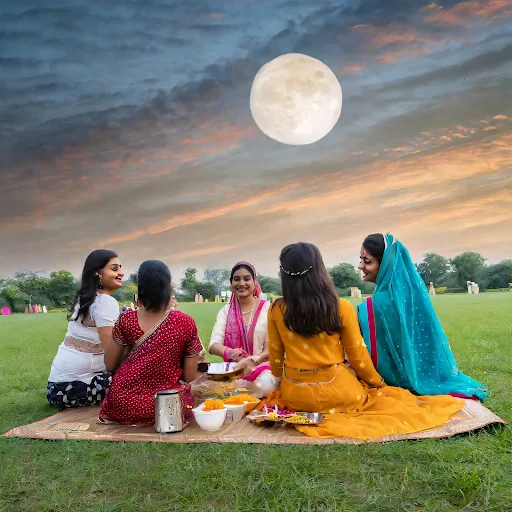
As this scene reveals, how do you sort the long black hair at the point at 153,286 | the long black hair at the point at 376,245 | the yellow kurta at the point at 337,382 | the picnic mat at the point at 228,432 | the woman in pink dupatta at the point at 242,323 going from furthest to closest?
the woman in pink dupatta at the point at 242,323 < the long black hair at the point at 376,245 < the long black hair at the point at 153,286 < the yellow kurta at the point at 337,382 < the picnic mat at the point at 228,432

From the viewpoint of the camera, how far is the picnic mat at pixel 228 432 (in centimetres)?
430

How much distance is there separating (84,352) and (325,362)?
259cm

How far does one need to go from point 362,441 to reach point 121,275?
3.12 meters

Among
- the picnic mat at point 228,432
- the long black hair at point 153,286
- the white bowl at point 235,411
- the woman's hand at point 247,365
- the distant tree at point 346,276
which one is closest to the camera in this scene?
the picnic mat at point 228,432

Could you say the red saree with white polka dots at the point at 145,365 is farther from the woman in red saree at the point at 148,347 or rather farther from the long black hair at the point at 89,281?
the long black hair at the point at 89,281

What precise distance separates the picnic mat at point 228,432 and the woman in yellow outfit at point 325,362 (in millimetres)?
114

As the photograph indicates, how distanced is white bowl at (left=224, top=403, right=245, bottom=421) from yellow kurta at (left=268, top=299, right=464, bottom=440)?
0.40 meters

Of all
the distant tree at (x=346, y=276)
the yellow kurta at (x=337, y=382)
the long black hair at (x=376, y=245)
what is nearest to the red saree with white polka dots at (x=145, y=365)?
the yellow kurta at (x=337, y=382)

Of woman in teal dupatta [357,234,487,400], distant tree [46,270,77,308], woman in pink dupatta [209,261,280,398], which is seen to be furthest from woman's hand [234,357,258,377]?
distant tree [46,270,77,308]

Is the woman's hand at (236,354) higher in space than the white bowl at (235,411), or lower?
higher

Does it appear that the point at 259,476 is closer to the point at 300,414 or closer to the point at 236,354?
the point at 300,414

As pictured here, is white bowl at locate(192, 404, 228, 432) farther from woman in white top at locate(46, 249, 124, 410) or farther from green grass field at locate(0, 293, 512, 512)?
woman in white top at locate(46, 249, 124, 410)

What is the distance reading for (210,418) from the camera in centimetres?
463

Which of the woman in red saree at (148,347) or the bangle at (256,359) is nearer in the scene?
the woman in red saree at (148,347)
